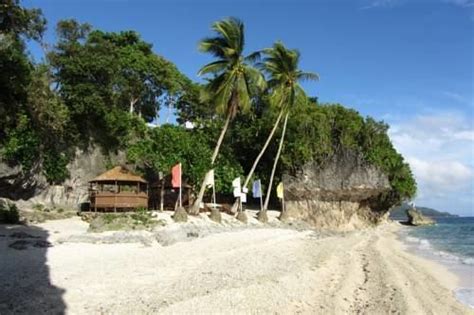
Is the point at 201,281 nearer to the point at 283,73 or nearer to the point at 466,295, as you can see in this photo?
the point at 466,295

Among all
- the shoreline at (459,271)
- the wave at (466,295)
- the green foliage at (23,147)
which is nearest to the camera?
the wave at (466,295)

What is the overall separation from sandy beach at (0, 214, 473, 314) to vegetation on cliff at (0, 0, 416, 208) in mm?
7884

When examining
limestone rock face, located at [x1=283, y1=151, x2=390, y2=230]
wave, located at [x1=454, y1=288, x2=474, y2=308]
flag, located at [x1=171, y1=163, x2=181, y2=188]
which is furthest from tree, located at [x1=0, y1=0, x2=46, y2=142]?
limestone rock face, located at [x1=283, y1=151, x2=390, y2=230]

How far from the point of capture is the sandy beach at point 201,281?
31.9 ft

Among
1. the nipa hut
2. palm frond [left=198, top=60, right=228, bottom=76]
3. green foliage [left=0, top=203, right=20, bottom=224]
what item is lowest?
green foliage [left=0, top=203, right=20, bottom=224]

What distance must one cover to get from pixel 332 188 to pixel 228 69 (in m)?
17.6

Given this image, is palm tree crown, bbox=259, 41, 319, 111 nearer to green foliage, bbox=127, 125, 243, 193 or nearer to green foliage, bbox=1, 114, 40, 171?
green foliage, bbox=127, 125, 243, 193

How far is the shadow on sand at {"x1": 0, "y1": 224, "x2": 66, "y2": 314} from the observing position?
870 cm

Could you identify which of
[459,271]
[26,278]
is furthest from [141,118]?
[26,278]

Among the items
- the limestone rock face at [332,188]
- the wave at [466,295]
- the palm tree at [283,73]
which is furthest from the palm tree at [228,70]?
the wave at [466,295]

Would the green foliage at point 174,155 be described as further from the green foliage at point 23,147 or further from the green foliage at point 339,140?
the green foliage at point 339,140

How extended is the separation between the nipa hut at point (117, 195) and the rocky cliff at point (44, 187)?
2.48 meters

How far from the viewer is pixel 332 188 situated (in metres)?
43.9

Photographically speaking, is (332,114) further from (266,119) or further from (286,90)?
(286,90)
